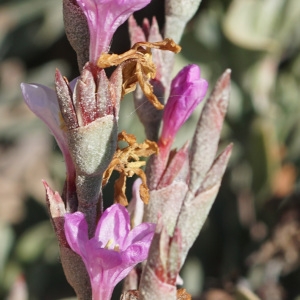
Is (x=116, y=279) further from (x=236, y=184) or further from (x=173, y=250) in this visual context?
(x=236, y=184)

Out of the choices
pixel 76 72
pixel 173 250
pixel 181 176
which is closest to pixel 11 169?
pixel 76 72

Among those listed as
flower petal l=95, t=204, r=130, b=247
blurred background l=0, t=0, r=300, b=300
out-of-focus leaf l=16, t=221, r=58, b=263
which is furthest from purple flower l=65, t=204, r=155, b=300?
out-of-focus leaf l=16, t=221, r=58, b=263

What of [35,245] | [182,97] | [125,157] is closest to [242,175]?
[35,245]

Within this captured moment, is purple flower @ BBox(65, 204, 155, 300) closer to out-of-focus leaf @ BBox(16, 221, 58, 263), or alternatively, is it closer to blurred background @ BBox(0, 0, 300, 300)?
blurred background @ BBox(0, 0, 300, 300)

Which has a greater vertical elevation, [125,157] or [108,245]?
[125,157]

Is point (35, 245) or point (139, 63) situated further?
point (35, 245)

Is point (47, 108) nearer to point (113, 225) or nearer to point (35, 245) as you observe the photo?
point (113, 225)

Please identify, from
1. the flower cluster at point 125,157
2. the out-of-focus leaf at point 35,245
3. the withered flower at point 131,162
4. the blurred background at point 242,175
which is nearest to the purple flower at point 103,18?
the flower cluster at point 125,157
